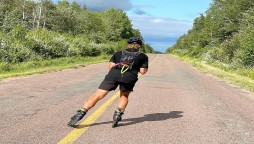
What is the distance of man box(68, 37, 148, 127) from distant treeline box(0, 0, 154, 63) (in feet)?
53.6

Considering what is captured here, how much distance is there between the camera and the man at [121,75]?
6930mm

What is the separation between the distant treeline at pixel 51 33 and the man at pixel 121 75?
1634cm

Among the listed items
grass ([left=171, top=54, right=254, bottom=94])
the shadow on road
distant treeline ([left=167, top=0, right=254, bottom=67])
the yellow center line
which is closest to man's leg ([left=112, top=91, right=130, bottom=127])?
the shadow on road

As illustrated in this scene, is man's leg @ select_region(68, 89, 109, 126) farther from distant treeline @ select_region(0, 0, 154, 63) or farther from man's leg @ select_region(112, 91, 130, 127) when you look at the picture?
distant treeline @ select_region(0, 0, 154, 63)

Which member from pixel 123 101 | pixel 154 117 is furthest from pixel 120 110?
pixel 154 117

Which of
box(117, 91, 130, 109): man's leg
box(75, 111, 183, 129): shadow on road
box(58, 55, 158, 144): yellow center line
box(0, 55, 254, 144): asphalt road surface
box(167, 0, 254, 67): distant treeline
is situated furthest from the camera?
box(167, 0, 254, 67): distant treeline

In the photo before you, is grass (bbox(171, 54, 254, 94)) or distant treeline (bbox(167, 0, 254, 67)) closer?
grass (bbox(171, 54, 254, 94))

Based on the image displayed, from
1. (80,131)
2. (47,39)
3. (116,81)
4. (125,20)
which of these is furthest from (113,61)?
(125,20)

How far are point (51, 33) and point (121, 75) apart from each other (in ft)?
91.0

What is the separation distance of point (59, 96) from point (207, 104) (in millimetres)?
4072

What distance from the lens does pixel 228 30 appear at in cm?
6353

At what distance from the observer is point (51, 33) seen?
33719 mm

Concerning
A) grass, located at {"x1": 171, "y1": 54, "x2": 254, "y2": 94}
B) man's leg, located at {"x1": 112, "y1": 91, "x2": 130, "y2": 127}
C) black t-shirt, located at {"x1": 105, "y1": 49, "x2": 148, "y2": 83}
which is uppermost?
black t-shirt, located at {"x1": 105, "y1": 49, "x2": 148, "y2": 83}

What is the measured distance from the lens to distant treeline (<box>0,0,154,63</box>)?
24578mm
